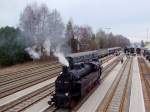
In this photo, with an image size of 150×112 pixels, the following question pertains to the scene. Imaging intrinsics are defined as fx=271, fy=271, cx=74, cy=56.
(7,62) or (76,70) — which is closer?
(76,70)

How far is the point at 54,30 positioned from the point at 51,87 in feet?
61.2

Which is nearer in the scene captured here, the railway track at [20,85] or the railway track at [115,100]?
the railway track at [115,100]

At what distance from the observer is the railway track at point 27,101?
60.4 ft

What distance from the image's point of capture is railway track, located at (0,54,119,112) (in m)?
18.4

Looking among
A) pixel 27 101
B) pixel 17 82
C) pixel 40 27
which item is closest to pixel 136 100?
pixel 27 101

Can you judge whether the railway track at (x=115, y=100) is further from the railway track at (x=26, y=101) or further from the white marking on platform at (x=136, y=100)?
the railway track at (x=26, y=101)

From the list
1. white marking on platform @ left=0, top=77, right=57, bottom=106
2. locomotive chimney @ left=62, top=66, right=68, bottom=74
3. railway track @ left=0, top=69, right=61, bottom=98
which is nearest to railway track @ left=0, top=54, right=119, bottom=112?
white marking on platform @ left=0, top=77, right=57, bottom=106

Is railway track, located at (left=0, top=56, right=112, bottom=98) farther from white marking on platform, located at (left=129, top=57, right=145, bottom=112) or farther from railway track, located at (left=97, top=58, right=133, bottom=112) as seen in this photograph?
white marking on platform, located at (left=129, top=57, right=145, bottom=112)

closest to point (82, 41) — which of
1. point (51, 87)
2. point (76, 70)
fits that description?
point (51, 87)

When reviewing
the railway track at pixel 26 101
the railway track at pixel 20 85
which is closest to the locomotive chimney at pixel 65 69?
the railway track at pixel 26 101

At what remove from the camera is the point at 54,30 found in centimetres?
4419

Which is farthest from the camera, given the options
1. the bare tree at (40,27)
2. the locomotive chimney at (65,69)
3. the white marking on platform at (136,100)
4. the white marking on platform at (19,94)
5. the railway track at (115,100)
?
the bare tree at (40,27)

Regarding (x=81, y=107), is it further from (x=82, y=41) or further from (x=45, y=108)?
(x=82, y=41)

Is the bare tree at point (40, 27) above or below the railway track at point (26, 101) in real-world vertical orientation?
above
